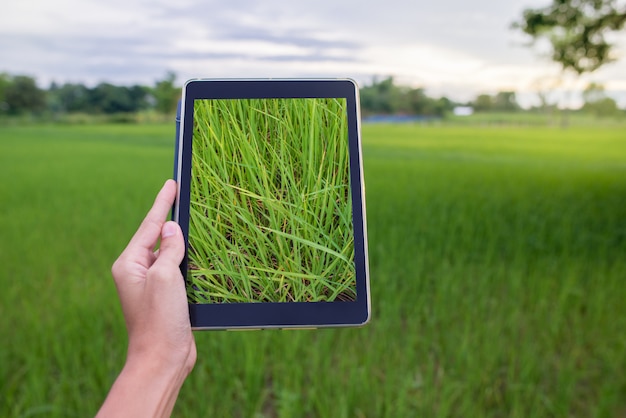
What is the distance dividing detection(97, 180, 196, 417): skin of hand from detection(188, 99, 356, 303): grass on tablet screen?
4cm

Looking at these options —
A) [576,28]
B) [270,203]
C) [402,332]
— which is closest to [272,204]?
[270,203]

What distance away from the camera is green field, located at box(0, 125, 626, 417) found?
7.04 feet

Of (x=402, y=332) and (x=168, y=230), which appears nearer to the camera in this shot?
(x=168, y=230)

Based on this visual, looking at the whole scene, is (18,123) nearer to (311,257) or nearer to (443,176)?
(443,176)

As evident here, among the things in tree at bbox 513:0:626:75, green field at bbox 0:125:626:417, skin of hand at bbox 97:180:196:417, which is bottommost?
green field at bbox 0:125:626:417

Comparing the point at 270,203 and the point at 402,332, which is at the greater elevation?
the point at 270,203

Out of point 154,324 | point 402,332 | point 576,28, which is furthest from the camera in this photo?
point 576,28

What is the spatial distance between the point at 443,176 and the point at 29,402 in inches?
261

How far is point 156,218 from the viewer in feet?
2.76

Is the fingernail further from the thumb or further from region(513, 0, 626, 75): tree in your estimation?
region(513, 0, 626, 75): tree

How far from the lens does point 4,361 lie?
242cm

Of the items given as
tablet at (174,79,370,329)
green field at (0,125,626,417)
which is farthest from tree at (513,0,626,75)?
tablet at (174,79,370,329)

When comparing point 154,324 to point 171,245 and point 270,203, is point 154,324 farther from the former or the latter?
point 270,203

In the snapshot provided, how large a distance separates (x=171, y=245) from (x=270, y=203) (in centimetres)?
16
